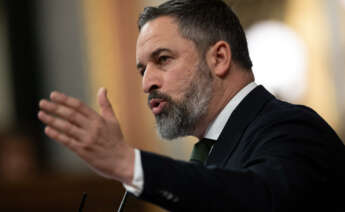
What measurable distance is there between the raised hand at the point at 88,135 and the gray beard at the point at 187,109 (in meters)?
0.95

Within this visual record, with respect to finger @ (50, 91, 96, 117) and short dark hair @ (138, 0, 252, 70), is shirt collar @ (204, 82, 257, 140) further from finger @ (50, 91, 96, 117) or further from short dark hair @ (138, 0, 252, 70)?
finger @ (50, 91, 96, 117)

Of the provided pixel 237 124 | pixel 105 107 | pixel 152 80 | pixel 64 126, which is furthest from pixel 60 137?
pixel 152 80

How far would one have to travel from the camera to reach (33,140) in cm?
862

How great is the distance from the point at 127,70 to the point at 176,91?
20.9 feet

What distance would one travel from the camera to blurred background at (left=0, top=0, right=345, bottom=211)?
27.8 ft

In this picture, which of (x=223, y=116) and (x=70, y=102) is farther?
(x=223, y=116)

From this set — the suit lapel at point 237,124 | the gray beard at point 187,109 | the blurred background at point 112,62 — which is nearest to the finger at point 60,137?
the suit lapel at point 237,124

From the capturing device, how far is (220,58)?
281 cm

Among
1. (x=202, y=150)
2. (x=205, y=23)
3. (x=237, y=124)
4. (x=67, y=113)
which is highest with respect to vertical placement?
(x=205, y=23)

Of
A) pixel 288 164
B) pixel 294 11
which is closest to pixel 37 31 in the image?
pixel 294 11

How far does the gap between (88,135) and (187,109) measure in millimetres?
1057

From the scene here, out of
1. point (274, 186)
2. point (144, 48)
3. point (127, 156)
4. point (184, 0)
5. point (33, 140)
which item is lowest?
point (33, 140)

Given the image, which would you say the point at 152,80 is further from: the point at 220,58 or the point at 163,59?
the point at 220,58

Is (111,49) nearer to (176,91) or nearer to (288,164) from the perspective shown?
(176,91)
